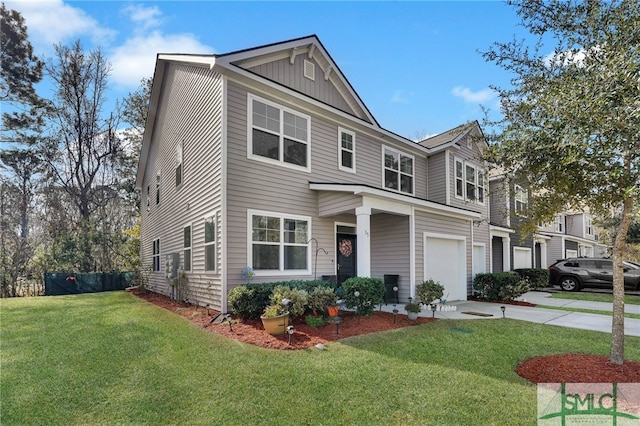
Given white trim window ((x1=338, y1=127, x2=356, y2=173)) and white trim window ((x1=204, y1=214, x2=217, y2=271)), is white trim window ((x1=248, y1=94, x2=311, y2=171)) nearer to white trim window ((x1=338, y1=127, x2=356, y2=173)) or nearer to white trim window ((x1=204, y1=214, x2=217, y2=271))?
white trim window ((x1=338, y1=127, x2=356, y2=173))

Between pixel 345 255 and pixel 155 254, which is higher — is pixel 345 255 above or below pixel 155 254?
above

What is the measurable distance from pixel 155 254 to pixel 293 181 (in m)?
9.46

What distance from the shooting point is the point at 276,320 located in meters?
6.31

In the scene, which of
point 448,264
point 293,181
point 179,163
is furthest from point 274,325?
point 179,163

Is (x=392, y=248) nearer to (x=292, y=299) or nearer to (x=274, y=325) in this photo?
(x=292, y=299)

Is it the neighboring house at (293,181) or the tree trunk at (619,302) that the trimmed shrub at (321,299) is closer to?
the neighboring house at (293,181)

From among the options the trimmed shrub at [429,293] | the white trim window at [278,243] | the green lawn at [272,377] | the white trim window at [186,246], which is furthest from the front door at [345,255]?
the white trim window at [186,246]

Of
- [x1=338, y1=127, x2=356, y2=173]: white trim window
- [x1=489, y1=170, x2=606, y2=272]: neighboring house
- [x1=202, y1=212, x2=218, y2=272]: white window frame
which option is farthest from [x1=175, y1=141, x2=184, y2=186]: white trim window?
[x1=489, y1=170, x2=606, y2=272]: neighboring house

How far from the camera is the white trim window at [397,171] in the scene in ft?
40.0

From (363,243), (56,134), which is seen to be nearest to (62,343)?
(363,243)

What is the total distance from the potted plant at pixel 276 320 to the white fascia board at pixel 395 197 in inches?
135

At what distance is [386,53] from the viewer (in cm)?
1007

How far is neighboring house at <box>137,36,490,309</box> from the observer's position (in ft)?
27.0

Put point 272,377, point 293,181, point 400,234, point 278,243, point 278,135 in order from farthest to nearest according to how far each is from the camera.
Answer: point 400,234
point 293,181
point 278,135
point 278,243
point 272,377
